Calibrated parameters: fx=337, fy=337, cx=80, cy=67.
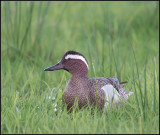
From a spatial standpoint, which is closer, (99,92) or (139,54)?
(99,92)

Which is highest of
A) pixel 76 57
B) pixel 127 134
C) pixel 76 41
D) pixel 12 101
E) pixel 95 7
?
pixel 95 7

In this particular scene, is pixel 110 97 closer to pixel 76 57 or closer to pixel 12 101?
pixel 76 57

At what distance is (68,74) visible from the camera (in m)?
5.06

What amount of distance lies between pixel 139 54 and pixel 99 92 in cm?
296

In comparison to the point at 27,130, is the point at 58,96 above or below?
above

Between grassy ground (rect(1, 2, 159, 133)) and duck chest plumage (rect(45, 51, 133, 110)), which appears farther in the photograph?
duck chest plumage (rect(45, 51, 133, 110))

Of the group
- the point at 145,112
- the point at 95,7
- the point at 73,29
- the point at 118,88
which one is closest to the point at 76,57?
the point at 118,88

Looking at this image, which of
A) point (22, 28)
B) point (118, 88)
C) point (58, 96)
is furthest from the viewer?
point (22, 28)

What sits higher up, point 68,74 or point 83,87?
point 68,74

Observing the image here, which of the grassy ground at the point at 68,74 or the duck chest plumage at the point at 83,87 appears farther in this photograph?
the duck chest plumage at the point at 83,87

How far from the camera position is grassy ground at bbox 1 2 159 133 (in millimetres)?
3547

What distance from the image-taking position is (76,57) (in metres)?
4.35

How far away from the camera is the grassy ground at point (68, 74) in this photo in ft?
11.6

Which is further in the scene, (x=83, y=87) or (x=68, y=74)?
(x=68, y=74)
